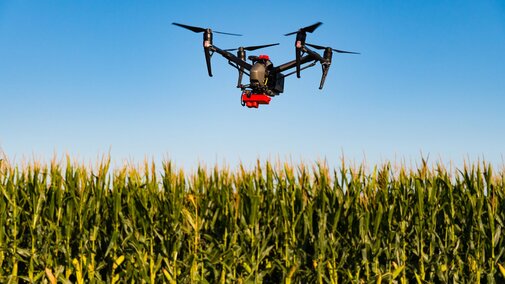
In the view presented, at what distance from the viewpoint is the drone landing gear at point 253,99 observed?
16.5 meters

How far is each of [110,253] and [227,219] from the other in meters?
1.69

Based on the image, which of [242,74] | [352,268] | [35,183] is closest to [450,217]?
[352,268]

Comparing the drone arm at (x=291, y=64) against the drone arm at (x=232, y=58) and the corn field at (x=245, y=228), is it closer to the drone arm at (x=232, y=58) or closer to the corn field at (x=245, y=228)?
the drone arm at (x=232, y=58)

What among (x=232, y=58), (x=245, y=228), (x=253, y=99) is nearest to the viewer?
(x=245, y=228)

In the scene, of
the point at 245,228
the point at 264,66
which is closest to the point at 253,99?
the point at 264,66

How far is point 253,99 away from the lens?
16.5 metres

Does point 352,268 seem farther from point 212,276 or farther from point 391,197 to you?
point 212,276

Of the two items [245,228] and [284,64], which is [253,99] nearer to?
[284,64]

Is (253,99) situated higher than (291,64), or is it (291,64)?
(291,64)

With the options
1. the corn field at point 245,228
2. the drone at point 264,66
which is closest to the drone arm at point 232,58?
the drone at point 264,66

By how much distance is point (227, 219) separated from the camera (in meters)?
8.53

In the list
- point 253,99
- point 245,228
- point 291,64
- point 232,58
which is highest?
point 232,58

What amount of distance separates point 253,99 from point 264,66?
1.10 meters

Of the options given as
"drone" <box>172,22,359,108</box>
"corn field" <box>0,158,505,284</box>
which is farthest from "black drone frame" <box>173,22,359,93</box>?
"corn field" <box>0,158,505,284</box>
